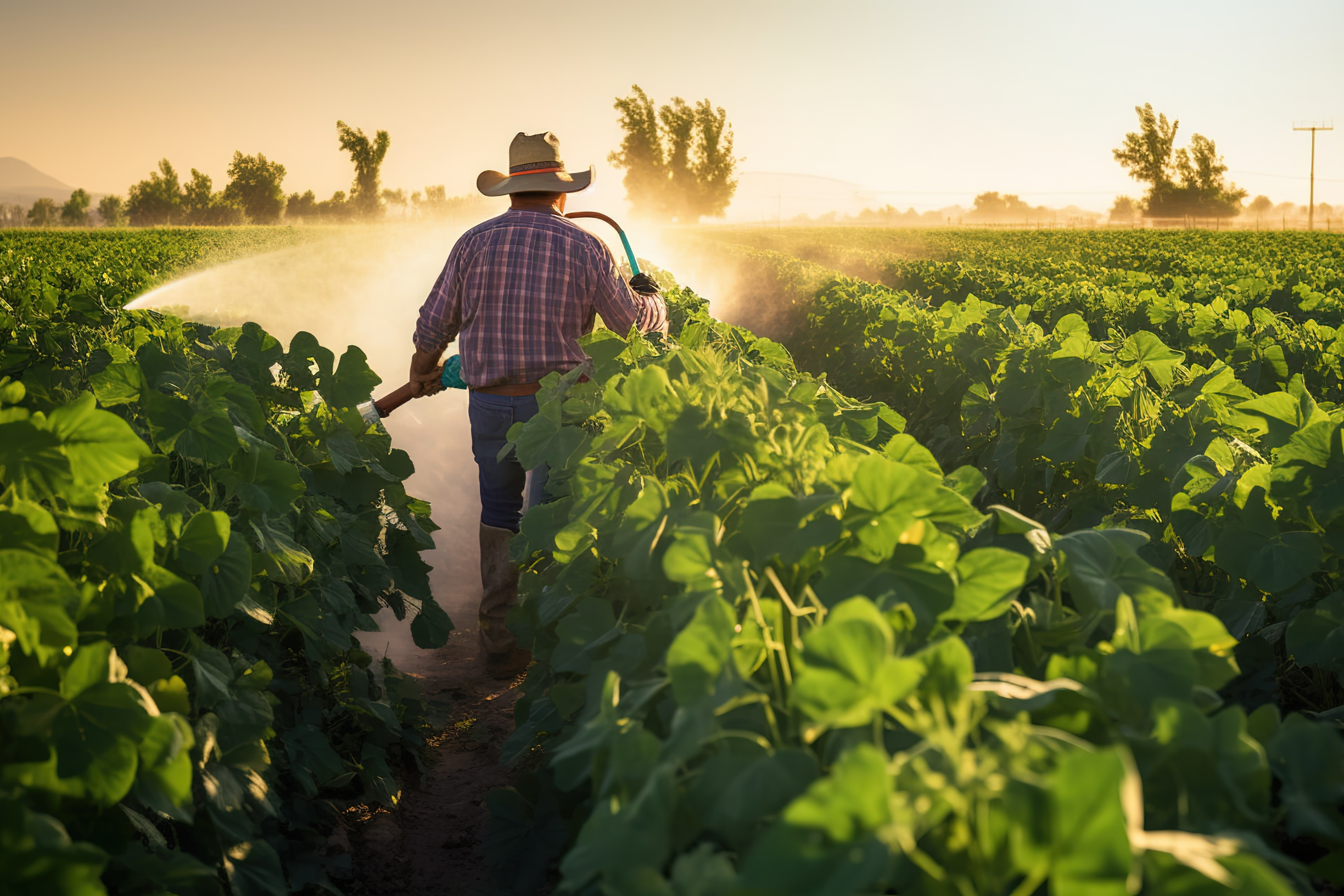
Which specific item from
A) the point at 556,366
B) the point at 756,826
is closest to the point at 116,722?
the point at 756,826

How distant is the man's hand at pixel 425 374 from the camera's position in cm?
489

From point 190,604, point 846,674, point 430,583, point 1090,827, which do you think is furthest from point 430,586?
point 1090,827

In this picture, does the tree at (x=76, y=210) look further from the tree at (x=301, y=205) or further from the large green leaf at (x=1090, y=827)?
the large green leaf at (x=1090, y=827)

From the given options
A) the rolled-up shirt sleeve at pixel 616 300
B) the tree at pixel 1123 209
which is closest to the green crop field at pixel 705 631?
the rolled-up shirt sleeve at pixel 616 300

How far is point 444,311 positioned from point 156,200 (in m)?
116

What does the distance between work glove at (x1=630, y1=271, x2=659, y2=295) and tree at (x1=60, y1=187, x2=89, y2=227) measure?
111316mm

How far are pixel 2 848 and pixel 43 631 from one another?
372mm

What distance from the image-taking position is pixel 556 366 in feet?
15.0

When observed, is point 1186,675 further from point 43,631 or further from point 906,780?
point 43,631

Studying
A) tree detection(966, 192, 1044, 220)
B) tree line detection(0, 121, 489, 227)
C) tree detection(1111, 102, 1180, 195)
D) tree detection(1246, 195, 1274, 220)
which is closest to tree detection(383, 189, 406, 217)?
tree line detection(0, 121, 489, 227)

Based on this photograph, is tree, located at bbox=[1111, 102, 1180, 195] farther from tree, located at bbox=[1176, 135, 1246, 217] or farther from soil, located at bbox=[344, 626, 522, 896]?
soil, located at bbox=[344, 626, 522, 896]

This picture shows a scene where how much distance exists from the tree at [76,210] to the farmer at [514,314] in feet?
364

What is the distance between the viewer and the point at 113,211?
338ft

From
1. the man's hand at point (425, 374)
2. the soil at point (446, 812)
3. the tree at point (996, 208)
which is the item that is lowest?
the soil at point (446, 812)
